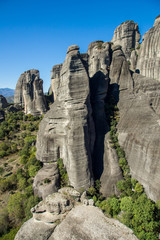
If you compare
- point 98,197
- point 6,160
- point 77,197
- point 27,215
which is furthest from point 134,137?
point 6,160

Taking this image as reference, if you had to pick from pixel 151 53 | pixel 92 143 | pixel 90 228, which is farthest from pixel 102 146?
pixel 151 53

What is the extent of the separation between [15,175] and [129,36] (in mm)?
42714

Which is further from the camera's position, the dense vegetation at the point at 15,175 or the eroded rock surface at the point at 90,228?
the dense vegetation at the point at 15,175

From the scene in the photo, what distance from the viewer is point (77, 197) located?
16438 mm

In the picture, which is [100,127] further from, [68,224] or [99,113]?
[68,224]

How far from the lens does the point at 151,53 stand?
26.5 metres

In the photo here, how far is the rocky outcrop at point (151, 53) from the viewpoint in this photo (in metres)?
25.4

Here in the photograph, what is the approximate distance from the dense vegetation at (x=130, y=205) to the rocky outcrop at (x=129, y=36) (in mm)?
24323

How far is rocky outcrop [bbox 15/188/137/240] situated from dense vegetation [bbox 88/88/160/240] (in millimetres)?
1263

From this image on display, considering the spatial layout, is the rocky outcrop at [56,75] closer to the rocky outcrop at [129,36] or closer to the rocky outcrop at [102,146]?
the rocky outcrop at [129,36]

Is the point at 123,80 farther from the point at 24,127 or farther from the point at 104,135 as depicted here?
the point at 24,127

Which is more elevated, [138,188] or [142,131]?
[142,131]

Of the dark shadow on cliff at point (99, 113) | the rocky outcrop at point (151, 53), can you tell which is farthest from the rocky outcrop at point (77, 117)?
the rocky outcrop at point (151, 53)

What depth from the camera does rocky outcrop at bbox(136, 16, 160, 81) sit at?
25.4 m
